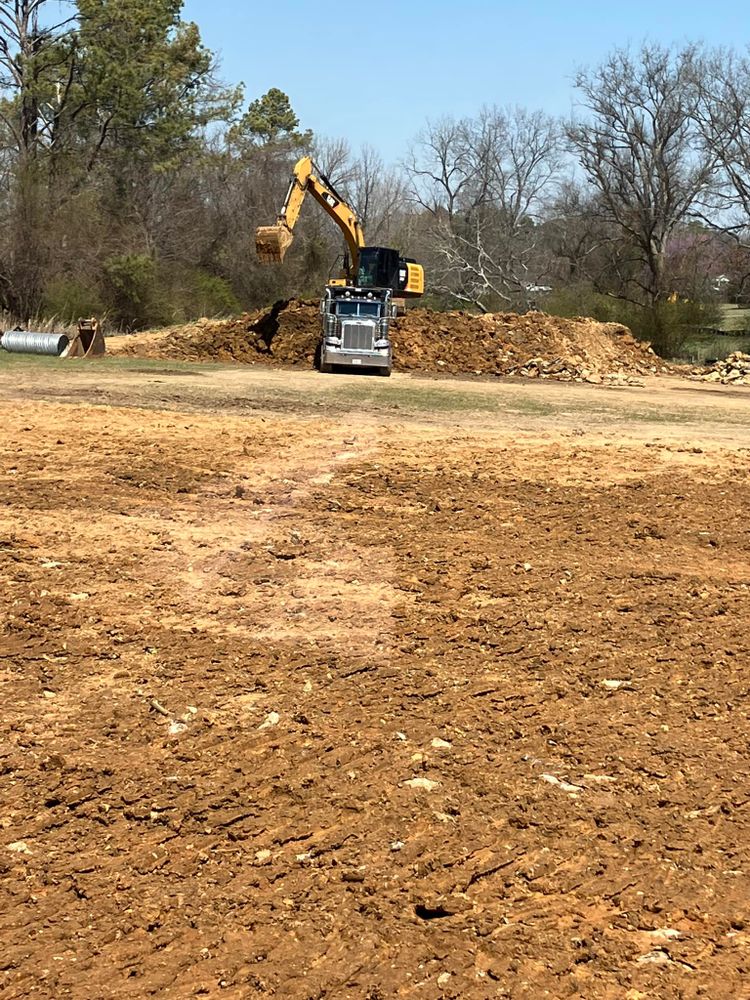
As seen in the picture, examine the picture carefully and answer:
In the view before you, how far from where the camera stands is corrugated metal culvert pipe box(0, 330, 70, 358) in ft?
87.4

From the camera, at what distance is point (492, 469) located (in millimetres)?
11172

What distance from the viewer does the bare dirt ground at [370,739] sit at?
3.01 metres

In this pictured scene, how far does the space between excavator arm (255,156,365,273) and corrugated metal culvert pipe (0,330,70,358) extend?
6.78m

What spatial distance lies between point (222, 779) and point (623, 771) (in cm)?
178

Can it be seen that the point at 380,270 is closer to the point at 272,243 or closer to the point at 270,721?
the point at 272,243

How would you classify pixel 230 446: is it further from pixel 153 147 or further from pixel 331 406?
pixel 153 147

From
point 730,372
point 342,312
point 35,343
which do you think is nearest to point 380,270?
point 342,312

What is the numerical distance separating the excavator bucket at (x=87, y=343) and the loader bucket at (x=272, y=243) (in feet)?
22.4

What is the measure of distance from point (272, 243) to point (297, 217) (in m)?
4.98

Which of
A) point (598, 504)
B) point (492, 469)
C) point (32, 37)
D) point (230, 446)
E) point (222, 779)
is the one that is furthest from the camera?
point (32, 37)

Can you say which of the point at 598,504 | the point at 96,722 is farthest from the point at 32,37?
the point at 96,722

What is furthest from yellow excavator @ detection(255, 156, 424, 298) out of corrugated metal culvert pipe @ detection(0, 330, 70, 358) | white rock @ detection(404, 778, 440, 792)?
white rock @ detection(404, 778, 440, 792)

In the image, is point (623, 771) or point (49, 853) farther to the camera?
point (623, 771)

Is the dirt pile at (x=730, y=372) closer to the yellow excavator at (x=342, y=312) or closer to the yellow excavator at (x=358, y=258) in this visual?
the yellow excavator at (x=358, y=258)
